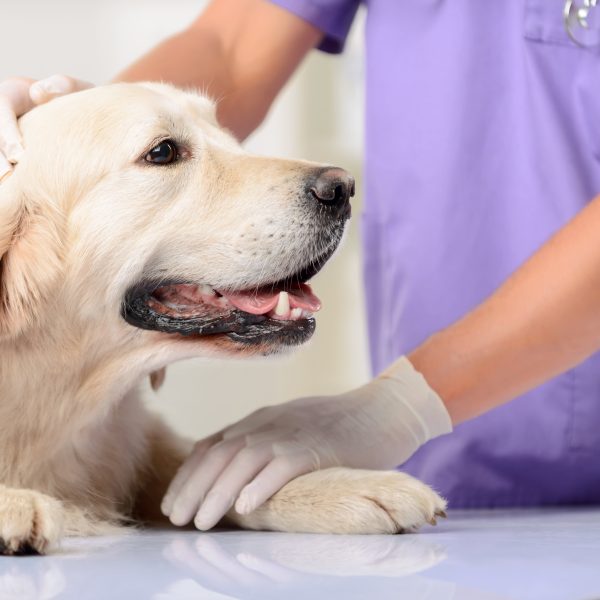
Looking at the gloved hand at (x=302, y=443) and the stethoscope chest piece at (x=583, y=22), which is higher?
the stethoscope chest piece at (x=583, y=22)

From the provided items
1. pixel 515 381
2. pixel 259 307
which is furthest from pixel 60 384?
pixel 515 381

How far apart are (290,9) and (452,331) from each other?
2.33ft

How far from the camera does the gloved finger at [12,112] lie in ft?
4.22

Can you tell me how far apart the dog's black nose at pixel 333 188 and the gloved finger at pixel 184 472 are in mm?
334

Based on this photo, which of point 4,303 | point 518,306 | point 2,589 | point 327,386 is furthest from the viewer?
point 327,386

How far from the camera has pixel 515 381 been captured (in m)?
1.37

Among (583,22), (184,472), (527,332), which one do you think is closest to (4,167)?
(184,472)

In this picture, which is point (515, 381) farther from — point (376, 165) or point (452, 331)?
point (376, 165)

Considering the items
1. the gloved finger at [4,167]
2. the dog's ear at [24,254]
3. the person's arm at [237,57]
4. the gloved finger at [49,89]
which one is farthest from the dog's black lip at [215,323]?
the person's arm at [237,57]

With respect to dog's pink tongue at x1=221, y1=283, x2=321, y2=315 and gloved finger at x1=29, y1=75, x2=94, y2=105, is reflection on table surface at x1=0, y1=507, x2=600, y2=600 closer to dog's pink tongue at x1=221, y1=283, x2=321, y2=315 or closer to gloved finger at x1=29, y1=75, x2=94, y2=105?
dog's pink tongue at x1=221, y1=283, x2=321, y2=315

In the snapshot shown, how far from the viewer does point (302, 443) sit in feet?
4.25

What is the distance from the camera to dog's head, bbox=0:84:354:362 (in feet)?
4.09

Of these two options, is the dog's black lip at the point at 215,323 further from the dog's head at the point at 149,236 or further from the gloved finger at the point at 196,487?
the gloved finger at the point at 196,487

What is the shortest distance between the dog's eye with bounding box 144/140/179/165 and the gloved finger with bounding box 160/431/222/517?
0.36 metres
